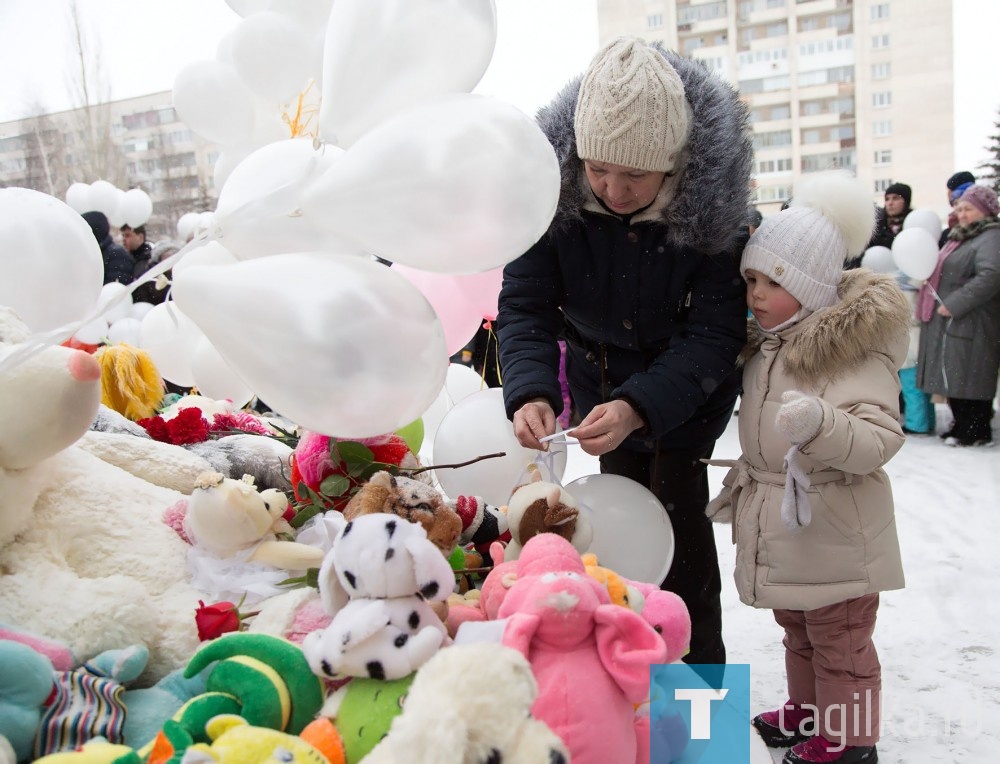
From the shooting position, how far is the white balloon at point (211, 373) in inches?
71.5

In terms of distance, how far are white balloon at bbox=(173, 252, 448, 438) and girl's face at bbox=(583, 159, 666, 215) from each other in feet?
2.06

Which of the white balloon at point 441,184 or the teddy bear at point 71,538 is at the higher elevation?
the white balloon at point 441,184

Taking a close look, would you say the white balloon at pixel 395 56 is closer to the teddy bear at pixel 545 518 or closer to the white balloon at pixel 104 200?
the teddy bear at pixel 545 518

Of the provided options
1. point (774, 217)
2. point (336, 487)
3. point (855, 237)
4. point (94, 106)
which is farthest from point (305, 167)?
point (94, 106)

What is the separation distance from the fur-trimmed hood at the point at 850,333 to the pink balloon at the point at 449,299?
0.69m

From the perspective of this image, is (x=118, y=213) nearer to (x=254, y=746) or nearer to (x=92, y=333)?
(x=92, y=333)

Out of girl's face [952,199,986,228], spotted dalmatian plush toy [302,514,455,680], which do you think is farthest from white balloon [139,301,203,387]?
girl's face [952,199,986,228]

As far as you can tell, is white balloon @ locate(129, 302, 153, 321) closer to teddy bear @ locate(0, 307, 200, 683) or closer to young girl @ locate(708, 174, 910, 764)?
teddy bear @ locate(0, 307, 200, 683)

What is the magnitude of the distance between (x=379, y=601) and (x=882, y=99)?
71.6 ft

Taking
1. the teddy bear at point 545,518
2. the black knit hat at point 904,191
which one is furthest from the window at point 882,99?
the teddy bear at point 545,518

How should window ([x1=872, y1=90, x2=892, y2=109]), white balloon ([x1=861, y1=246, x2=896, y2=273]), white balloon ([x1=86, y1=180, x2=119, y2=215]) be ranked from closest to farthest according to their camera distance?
white balloon ([x1=861, y1=246, x2=896, y2=273]) < white balloon ([x1=86, y1=180, x2=119, y2=215]) < window ([x1=872, y1=90, x2=892, y2=109])

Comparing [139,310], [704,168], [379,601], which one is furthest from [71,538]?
[139,310]

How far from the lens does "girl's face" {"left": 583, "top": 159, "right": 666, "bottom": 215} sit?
4.96ft

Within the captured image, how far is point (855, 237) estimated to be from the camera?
1.71 metres
